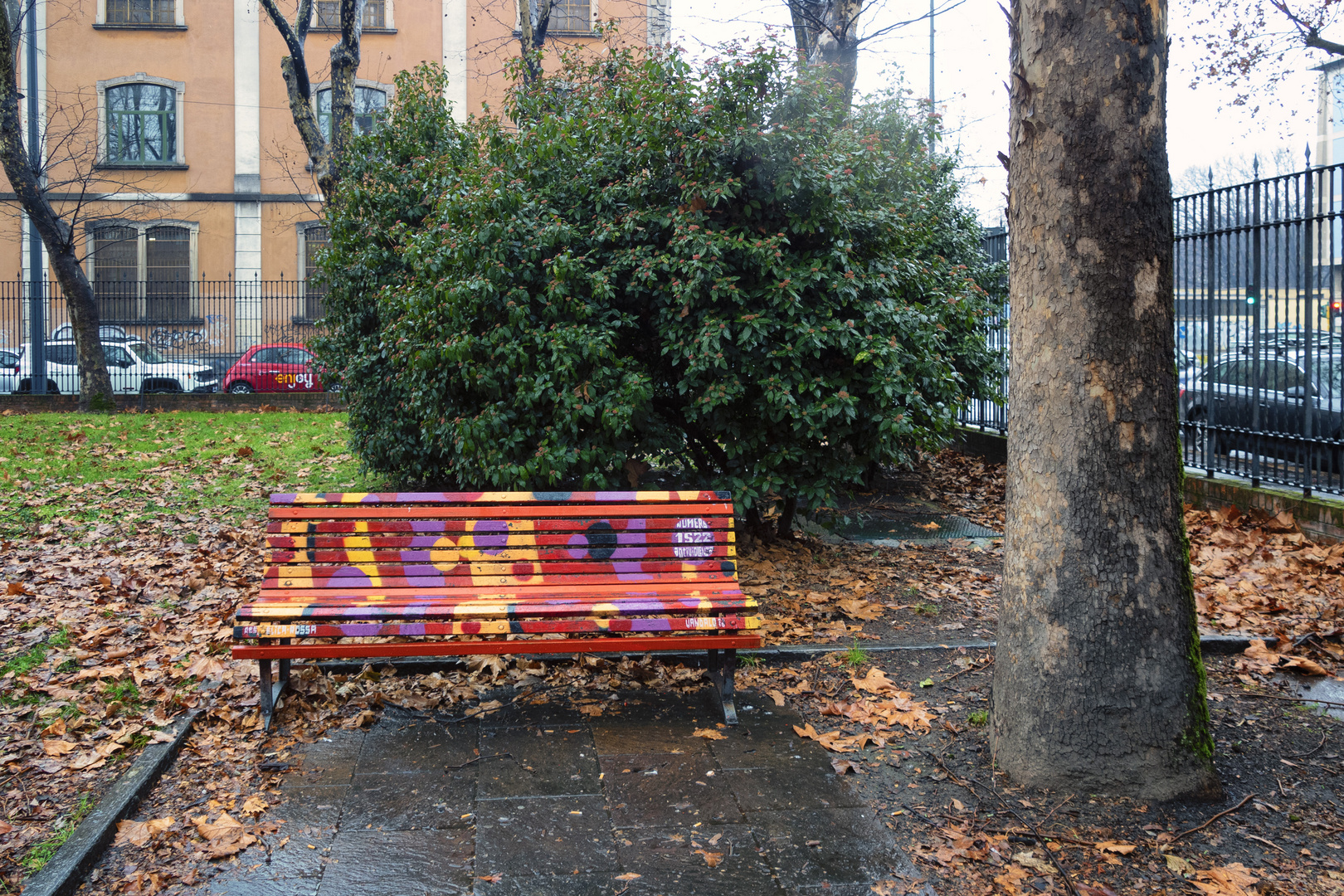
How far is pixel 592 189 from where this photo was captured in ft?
21.2

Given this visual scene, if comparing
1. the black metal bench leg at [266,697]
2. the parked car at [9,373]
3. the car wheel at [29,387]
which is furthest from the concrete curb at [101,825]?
the parked car at [9,373]

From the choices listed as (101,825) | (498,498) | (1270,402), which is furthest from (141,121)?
(101,825)

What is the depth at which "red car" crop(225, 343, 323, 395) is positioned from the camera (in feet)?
68.4

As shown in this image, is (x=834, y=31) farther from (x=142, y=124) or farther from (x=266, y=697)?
(x=142, y=124)

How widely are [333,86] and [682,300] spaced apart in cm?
820

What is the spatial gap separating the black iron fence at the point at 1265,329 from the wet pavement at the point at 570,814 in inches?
222

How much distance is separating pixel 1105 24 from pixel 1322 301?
5.32 meters

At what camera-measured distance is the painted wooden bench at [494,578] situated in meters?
4.00

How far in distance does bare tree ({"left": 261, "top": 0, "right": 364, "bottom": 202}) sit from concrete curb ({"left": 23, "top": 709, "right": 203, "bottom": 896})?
887cm

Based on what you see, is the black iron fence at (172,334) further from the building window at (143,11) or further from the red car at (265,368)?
the building window at (143,11)

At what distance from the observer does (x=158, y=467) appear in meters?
10.8

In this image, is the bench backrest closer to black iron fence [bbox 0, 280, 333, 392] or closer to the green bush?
the green bush

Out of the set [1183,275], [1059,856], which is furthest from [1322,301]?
[1059,856]

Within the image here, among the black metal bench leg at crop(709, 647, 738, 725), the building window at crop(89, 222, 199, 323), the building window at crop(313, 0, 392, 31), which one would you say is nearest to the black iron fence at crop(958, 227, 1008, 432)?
the black metal bench leg at crop(709, 647, 738, 725)
